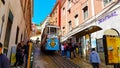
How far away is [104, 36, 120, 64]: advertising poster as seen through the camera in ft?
26.3

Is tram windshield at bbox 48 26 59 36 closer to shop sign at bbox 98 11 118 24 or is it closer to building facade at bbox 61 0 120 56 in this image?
building facade at bbox 61 0 120 56

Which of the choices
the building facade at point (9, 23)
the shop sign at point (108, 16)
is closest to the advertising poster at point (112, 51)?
the building facade at point (9, 23)

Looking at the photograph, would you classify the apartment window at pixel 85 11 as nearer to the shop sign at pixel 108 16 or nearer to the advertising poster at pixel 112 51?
the shop sign at pixel 108 16

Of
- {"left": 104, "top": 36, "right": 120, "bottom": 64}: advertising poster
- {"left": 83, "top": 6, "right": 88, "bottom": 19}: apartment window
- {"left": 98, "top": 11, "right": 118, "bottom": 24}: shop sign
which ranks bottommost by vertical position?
{"left": 104, "top": 36, "right": 120, "bottom": 64}: advertising poster

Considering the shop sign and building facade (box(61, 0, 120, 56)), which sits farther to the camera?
building facade (box(61, 0, 120, 56))

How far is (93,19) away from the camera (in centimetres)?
1936

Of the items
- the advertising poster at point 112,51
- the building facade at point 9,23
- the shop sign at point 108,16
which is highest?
the shop sign at point 108,16

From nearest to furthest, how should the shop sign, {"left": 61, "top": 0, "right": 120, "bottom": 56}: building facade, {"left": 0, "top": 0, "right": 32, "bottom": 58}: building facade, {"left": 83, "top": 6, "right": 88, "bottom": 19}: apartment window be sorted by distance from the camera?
{"left": 0, "top": 0, "right": 32, "bottom": 58}: building facade, the shop sign, {"left": 61, "top": 0, "right": 120, "bottom": 56}: building facade, {"left": 83, "top": 6, "right": 88, "bottom": 19}: apartment window

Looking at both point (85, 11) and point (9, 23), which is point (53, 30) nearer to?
point (85, 11)

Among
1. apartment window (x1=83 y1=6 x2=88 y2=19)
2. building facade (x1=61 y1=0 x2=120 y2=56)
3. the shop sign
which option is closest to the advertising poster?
building facade (x1=61 y1=0 x2=120 y2=56)

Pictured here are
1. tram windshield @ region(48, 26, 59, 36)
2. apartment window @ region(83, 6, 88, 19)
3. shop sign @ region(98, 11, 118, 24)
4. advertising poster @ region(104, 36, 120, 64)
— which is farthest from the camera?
apartment window @ region(83, 6, 88, 19)

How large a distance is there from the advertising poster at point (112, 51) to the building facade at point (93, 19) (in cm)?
Answer: 145

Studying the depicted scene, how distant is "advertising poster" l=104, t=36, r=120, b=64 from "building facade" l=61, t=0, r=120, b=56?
4.75ft

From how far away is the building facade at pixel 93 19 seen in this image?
1555 centimetres
